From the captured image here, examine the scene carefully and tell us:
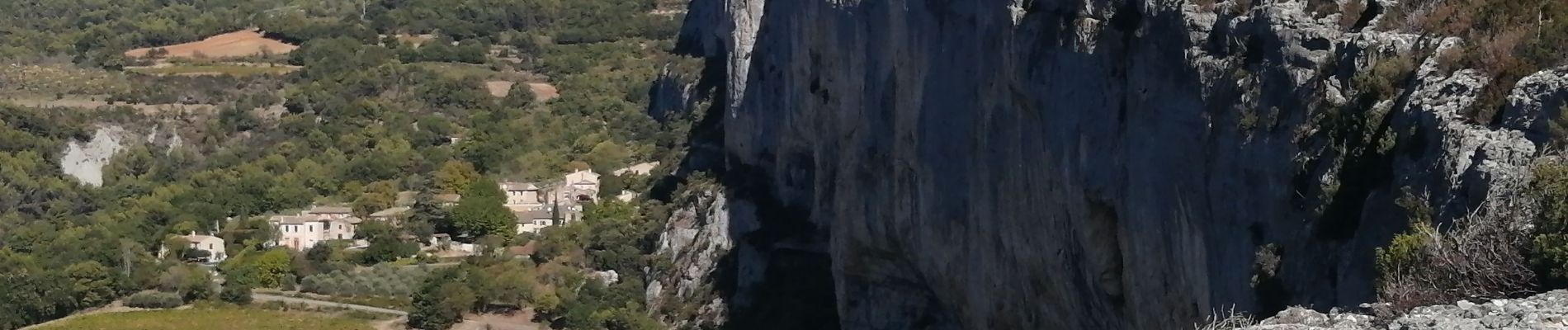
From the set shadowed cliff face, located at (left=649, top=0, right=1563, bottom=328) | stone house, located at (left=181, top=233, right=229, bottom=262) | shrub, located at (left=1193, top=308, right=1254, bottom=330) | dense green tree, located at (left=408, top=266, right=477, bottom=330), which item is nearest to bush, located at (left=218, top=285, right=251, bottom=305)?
dense green tree, located at (left=408, top=266, right=477, bottom=330)

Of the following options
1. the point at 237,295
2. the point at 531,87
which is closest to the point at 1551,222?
the point at 237,295

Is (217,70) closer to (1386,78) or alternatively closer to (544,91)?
(544,91)

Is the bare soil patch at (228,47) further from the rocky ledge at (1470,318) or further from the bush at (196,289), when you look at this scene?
the rocky ledge at (1470,318)

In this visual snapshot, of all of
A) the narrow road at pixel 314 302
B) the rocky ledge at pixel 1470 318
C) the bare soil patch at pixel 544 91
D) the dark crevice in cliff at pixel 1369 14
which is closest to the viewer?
the rocky ledge at pixel 1470 318

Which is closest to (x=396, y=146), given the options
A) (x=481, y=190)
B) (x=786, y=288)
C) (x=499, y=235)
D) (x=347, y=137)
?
(x=347, y=137)

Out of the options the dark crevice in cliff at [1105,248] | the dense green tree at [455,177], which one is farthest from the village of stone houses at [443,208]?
the dark crevice in cliff at [1105,248]

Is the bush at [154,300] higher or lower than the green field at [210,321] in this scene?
higher
